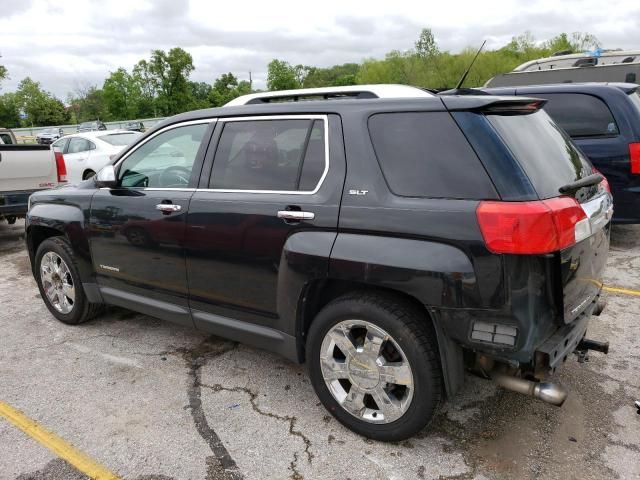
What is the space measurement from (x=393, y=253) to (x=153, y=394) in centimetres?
193

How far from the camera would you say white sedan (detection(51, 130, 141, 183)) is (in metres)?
11.8

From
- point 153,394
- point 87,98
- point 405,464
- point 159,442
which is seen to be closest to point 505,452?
point 405,464

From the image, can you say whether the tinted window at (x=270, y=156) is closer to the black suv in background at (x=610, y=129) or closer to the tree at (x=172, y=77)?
the black suv in background at (x=610, y=129)

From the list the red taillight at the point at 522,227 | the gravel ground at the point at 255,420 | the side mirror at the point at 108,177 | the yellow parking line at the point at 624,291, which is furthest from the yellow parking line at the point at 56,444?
the yellow parking line at the point at 624,291

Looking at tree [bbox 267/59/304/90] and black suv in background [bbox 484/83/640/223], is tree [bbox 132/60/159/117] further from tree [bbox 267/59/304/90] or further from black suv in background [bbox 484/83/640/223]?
black suv in background [bbox 484/83/640/223]

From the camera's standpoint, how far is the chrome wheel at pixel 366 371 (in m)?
Result: 2.62

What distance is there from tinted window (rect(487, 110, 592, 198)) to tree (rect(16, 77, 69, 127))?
287ft

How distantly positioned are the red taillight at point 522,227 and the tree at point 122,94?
6965 cm

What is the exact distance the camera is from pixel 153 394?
3.36m

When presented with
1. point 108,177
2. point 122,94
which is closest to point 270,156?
point 108,177

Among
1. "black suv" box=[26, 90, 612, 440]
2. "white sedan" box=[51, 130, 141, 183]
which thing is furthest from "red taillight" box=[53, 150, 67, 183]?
"black suv" box=[26, 90, 612, 440]

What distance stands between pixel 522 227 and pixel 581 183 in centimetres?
67

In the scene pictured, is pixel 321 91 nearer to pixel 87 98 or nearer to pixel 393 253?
pixel 393 253

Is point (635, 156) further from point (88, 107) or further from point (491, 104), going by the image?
point (88, 107)
